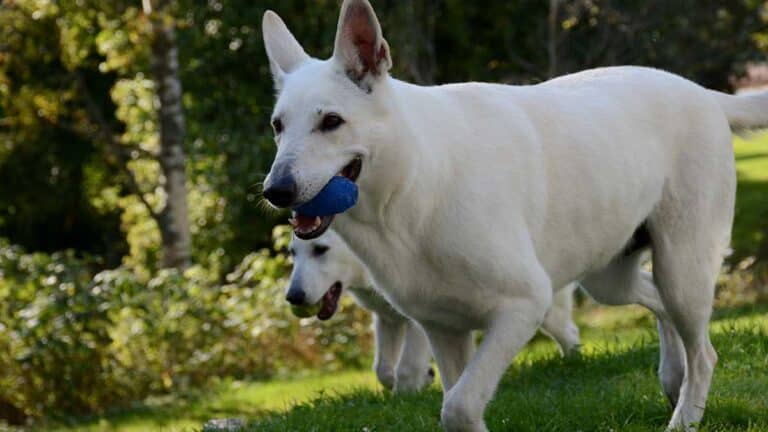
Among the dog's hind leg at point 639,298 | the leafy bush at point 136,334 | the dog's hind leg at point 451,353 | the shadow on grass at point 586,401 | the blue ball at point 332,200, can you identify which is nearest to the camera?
the blue ball at point 332,200

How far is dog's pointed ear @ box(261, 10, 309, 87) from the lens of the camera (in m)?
4.83

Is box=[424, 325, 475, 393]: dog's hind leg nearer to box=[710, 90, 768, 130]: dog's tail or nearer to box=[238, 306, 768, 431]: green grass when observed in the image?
box=[238, 306, 768, 431]: green grass

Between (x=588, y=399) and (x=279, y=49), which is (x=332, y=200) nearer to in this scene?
(x=279, y=49)

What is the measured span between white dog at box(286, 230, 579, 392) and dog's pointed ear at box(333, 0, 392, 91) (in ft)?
11.8

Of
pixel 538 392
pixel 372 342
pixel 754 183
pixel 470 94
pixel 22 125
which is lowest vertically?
pixel 754 183

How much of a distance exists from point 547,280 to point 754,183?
59.2 ft

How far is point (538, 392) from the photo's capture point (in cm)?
645

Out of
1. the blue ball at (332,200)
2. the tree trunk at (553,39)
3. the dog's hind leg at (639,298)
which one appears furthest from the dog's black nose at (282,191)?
the tree trunk at (553,39)

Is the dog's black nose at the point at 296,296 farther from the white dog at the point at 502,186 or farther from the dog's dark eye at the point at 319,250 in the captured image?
the white dog at the point at 502,186

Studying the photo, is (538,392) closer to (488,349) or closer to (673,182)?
(673,182)

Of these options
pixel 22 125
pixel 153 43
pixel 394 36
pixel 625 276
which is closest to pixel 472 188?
pixel 625 276

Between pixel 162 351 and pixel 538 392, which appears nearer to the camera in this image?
pixel 538 392

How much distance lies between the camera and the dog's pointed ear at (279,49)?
15.8 ft

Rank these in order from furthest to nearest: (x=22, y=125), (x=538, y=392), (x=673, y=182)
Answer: (x=22, y=125)
(x=538, y=392)
(x=673, y=182)
